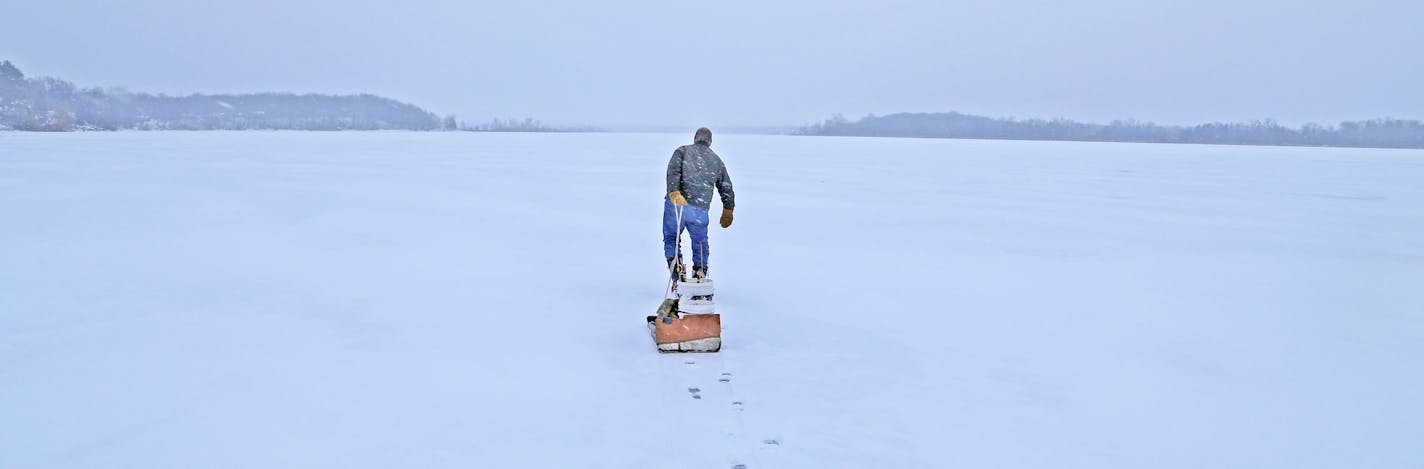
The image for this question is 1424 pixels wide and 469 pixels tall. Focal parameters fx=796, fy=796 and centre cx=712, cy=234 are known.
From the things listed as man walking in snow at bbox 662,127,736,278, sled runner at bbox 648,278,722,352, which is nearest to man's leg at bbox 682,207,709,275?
man walking in snow at bbox 662,127,736,278

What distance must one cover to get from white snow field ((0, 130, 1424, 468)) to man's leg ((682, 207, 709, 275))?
552 millimetres

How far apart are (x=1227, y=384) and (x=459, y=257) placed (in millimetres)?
7784

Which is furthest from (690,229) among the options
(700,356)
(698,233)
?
(700,356)

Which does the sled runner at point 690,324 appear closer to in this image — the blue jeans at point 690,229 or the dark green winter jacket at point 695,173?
the blue jeans at point 690,229

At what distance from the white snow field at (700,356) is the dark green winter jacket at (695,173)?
109 centimetres

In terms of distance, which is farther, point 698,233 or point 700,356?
point 698,233

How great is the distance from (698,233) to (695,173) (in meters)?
0.48

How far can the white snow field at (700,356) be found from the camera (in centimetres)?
401

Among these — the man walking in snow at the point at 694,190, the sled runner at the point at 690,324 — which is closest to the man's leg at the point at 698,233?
the man walking in snow at the point at 694,190

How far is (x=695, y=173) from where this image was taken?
21.0ft

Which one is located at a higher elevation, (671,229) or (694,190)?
(694,190)

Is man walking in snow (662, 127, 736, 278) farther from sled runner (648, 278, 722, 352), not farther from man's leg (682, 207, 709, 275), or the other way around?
sled runner (648, 278, 722, 352)

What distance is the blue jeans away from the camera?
21.0ft

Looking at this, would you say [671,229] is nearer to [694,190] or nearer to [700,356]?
[694,190]
